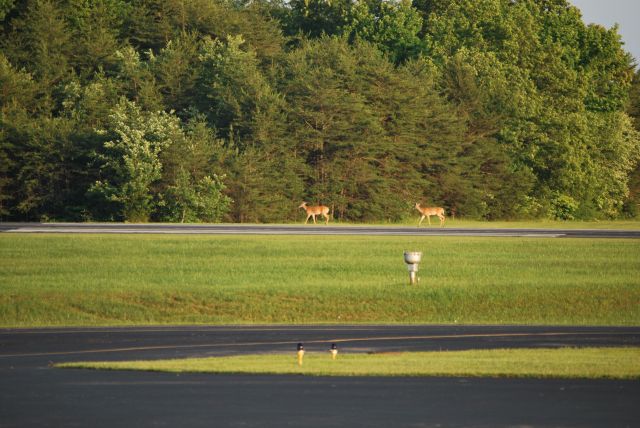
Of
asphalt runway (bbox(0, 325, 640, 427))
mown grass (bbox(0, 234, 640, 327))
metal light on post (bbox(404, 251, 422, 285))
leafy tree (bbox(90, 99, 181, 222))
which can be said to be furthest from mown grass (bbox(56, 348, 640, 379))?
leafy tree (bbox(90, 99, 181, 222))

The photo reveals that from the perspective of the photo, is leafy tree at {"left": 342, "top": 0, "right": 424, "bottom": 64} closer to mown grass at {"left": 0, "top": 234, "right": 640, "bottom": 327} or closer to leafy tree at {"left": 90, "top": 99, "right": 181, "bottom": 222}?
leafy tree at {"left": 90, "top": 99, "right": 181, "bottom": 222}

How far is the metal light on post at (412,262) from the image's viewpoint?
37.2 meters

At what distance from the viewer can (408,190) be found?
8050 centimetres

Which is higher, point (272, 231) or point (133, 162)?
point (133, 162)

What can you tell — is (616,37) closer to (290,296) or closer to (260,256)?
(260,256)

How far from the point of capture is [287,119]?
79.0m

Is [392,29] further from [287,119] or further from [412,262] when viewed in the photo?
[412,262]

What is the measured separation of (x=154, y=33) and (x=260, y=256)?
48.7 meters

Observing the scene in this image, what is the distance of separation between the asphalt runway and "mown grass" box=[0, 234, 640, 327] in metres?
9.39

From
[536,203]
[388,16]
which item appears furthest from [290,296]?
[388,16]

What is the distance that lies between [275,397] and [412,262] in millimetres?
20315

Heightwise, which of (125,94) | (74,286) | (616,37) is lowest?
(74,286)

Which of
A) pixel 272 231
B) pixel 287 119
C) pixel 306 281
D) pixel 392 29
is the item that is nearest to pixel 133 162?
pixel 287 119

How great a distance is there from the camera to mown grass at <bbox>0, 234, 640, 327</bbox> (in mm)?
35094
